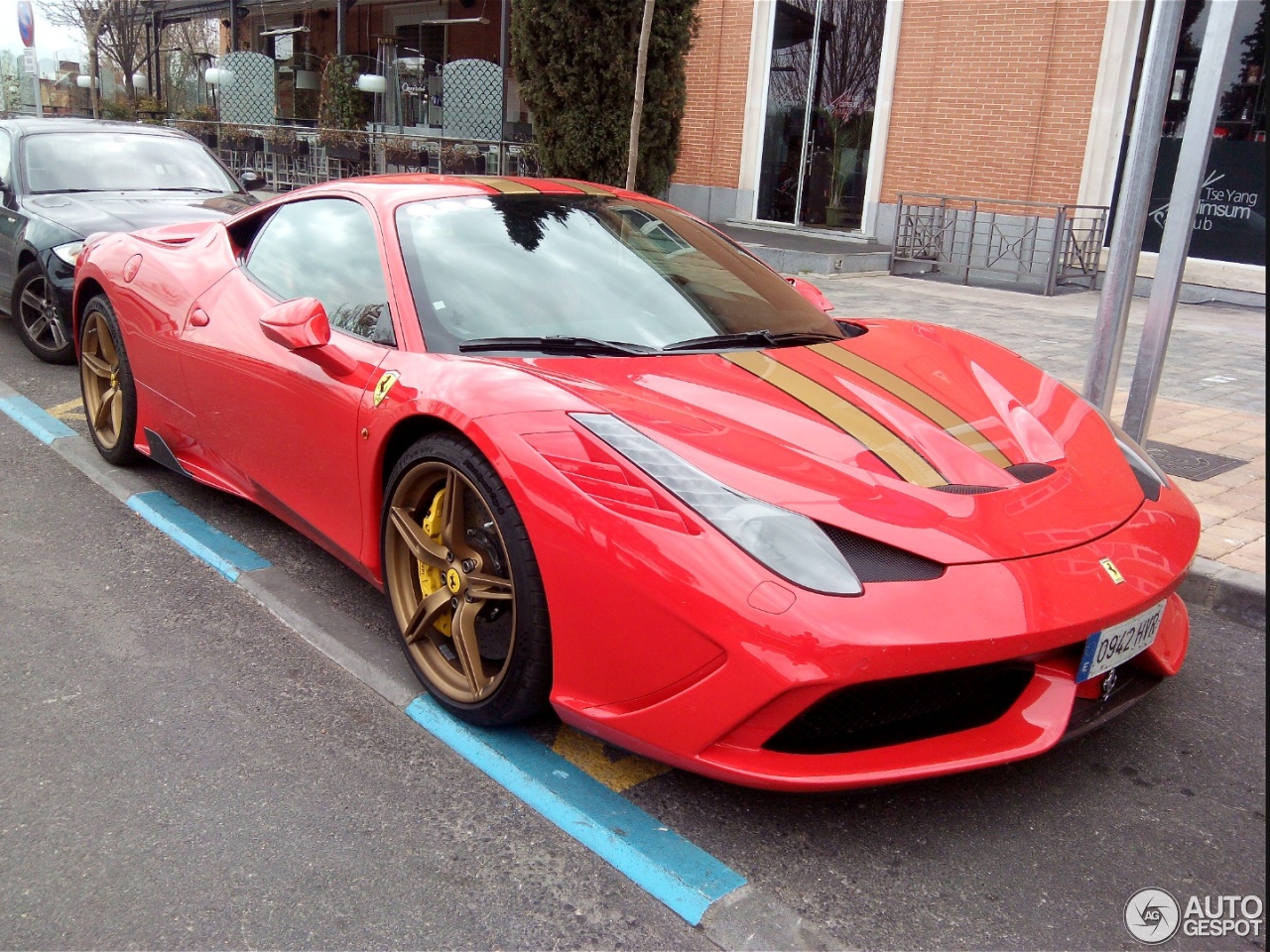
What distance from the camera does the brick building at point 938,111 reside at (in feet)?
36.2

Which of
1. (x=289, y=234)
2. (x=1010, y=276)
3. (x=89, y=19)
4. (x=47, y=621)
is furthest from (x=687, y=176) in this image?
(x=89, y=19)

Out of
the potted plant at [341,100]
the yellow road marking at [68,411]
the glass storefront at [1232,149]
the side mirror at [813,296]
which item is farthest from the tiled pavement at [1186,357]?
the potted plant at [341,100]

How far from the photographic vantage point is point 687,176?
1570cm

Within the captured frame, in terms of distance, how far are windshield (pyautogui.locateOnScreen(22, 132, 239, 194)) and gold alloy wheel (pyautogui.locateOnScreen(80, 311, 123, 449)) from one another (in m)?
3.13

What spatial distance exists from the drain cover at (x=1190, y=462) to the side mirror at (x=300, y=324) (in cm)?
393

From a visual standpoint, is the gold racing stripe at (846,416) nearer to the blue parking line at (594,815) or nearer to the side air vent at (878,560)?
the side air vent at (878,560)

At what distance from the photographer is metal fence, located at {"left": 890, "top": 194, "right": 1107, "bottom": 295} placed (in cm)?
1139

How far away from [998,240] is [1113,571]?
10569mm

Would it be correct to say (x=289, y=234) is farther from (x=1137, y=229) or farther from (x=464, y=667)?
(x=1137, y=229)

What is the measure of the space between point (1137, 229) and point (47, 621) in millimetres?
4525

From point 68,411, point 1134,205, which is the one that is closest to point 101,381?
point 68,411

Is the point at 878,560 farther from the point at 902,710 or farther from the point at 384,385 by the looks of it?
the point at 384,385

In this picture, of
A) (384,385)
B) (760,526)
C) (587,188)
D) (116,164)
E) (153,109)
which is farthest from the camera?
(153,109)

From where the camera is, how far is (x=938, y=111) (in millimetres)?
12516
